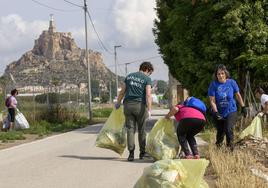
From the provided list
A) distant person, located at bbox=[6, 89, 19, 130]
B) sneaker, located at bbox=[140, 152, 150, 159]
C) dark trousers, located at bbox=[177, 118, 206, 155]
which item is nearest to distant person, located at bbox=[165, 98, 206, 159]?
dark trousers, located at bbox=[177, 118, 206, 155]

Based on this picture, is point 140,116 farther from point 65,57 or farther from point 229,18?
point 65,57

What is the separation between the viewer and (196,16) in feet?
68.8

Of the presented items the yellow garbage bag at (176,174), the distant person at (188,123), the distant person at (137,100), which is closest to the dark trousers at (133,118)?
the distant person at (137,100)

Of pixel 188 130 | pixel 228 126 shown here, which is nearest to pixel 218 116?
pixel 228 126

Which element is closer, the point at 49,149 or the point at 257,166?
the point at 257,166

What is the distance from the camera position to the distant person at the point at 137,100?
1101 cm

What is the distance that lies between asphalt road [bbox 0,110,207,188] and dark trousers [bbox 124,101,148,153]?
38cm

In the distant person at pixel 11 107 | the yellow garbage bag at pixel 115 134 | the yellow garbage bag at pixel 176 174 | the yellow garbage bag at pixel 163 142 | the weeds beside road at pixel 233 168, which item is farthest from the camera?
the distant person at pixel 11 107

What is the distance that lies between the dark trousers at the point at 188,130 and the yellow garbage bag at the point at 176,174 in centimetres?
366

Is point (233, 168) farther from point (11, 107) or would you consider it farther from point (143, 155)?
point (11, 107)

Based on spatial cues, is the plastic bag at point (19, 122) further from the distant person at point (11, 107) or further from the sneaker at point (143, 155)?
the sneaker at point (143, 155)

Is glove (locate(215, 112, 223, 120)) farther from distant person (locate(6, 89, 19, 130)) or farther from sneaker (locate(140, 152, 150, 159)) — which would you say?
distant person (locate(6, 89, 19, 130))

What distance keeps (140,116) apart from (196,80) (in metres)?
11.2

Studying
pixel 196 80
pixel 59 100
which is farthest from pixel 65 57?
pixel 196 80
